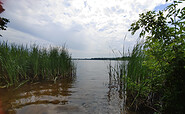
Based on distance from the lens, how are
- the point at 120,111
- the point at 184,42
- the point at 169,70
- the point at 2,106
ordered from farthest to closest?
the point at 120,111
the point at 2,106
the point at 169,70
the point at 184,42

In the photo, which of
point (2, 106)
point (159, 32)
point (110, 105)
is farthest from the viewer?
point (110, 105)

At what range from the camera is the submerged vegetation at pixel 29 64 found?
3477mm

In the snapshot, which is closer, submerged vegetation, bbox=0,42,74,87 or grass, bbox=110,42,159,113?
grass, bbox=110,42,159,113

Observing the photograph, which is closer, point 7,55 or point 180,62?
point 180,62

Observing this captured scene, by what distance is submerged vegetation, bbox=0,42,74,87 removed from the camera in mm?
3477

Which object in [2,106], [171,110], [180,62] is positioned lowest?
[2,106]

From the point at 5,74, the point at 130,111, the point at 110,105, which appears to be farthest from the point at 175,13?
the point at 5,74

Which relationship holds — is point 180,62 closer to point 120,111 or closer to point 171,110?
point 171,110

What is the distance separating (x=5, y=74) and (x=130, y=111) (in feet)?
14.5

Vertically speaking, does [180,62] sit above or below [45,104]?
above

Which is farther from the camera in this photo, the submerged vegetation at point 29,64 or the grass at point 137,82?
the submerged vegetation at point 29,64

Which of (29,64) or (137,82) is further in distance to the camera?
(29,64)

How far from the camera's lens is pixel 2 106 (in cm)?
208

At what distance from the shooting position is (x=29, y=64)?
447 cm
